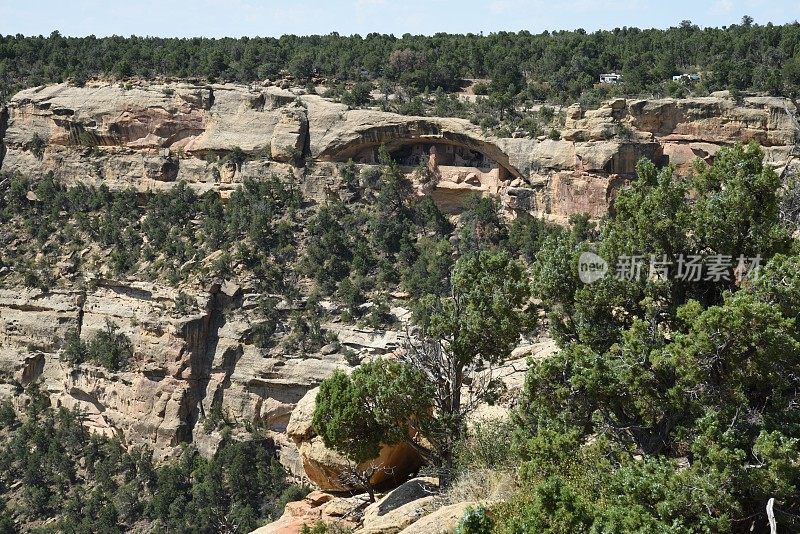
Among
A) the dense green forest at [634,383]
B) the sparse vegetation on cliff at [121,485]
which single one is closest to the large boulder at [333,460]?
the dense green forest at [634,383]

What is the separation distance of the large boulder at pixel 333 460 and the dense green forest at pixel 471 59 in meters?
34.0

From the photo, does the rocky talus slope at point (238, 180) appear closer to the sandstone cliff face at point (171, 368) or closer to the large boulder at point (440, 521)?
the sandstone cliff face at point (171, 368)

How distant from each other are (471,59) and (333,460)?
42.2m

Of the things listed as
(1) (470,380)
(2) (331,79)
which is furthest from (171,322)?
(1) (470,380)

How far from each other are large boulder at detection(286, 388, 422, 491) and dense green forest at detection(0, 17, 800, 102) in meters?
34.0

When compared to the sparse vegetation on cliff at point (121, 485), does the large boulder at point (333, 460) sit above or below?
above

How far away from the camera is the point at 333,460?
20016 millimetres

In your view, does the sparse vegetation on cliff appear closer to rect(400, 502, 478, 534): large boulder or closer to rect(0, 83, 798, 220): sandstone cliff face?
rect(0, 83, 798, 220): sandstone cliff face

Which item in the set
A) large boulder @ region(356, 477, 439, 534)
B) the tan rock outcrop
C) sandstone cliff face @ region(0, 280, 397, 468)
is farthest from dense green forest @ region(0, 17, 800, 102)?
large boulder @ region(356, 477, 439, 534)

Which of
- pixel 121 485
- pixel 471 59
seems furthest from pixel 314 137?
pixel 121 485

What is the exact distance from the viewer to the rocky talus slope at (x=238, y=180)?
46062mm

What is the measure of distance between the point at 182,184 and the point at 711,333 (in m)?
43.7

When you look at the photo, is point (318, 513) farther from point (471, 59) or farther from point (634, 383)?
point (471, 59)

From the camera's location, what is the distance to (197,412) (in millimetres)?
48000
